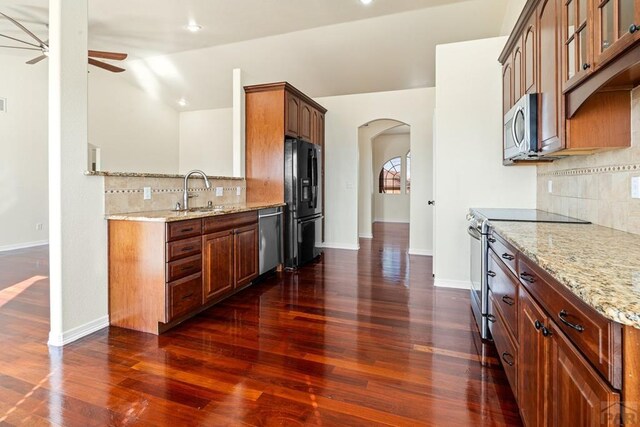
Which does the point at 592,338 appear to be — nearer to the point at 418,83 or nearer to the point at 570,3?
the point at 570,3

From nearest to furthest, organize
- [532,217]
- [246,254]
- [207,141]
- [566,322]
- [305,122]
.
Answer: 1. [566,322]
2. [532,217]
3. [246,254]
4. [305,122]
5. [207,141]

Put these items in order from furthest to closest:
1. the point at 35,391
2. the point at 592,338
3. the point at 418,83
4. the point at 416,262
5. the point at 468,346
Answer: the point at 418,83 < the point at 416,262 < the point at 468,346 < the point at 35,391 < the point at 592,338

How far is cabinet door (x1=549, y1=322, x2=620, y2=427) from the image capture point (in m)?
0.73

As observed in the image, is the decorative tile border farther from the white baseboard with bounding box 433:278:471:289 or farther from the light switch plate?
the white baseboard with bounding box 433:278:471:289

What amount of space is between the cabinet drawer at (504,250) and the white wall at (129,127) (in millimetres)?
7535

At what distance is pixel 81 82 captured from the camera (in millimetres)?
2428

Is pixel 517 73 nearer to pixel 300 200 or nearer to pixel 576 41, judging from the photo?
pixel 576 41

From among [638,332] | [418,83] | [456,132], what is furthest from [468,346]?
[418,83]

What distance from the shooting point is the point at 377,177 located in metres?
10.9

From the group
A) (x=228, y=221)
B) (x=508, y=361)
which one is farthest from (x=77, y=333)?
(x=508, y=361)

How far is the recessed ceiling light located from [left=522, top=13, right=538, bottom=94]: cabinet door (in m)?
4.40

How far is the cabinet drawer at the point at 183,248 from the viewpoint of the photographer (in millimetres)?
2533

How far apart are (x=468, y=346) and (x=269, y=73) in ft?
18.8

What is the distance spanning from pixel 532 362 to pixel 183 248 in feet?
7.73
